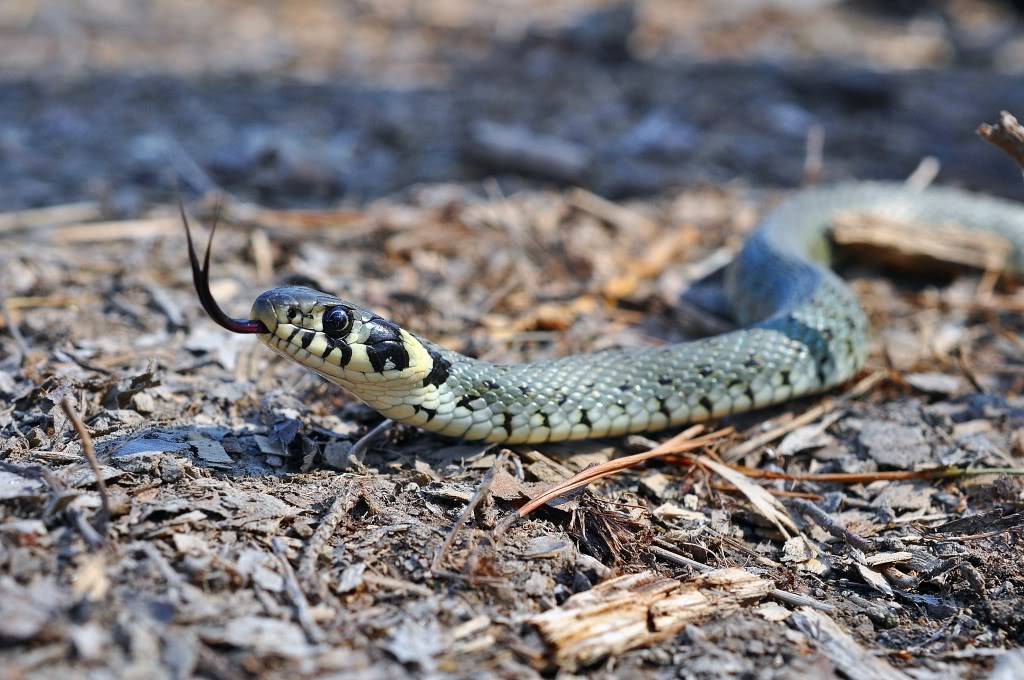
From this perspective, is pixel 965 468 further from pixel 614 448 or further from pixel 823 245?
pixel 823 245

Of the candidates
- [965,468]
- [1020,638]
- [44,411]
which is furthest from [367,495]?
[965,468]

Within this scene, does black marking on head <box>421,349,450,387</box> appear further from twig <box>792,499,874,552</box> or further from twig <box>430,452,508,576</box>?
twig <box>792,499,874,552</box>

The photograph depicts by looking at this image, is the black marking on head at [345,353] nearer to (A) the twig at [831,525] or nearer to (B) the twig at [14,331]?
(B) the twig at [14,331]

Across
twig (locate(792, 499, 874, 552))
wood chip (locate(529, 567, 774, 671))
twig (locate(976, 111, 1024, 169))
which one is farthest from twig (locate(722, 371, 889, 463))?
twig (locate(976, 111, 1024, 169))

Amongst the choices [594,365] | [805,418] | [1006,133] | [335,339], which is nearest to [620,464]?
[594,365]

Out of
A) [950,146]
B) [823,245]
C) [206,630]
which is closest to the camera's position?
[206,630]

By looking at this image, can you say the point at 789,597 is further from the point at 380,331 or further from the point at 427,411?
the point at 380,331
